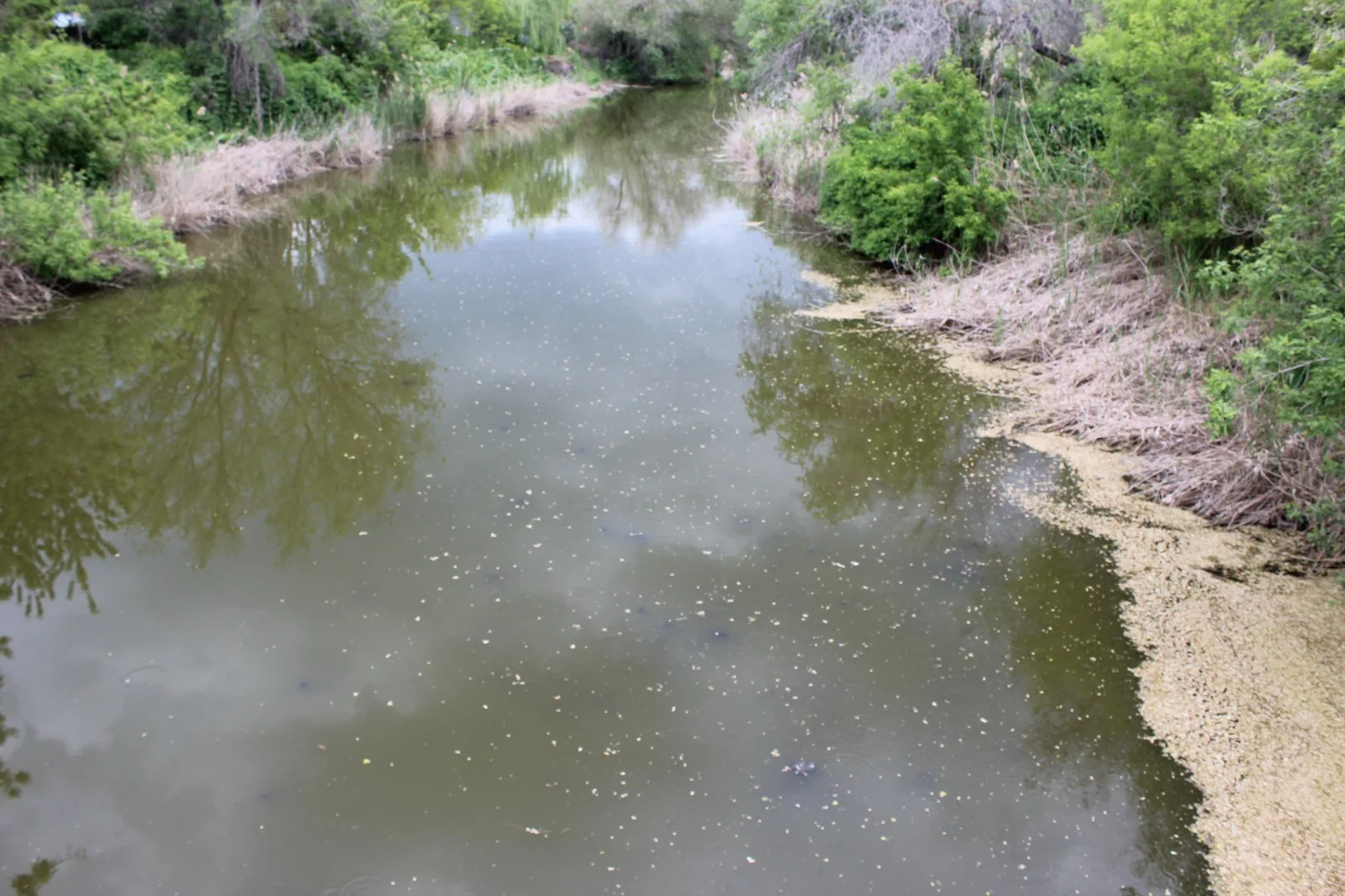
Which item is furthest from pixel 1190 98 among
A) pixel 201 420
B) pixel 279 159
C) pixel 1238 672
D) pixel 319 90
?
pixel 319 90

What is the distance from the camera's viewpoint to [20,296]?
28.6 ft

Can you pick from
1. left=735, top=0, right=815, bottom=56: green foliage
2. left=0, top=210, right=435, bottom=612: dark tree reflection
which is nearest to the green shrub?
left=0, top=210, right=435, bottom=612: dark tree reflection

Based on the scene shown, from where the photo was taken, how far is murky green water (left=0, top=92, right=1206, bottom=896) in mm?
3693

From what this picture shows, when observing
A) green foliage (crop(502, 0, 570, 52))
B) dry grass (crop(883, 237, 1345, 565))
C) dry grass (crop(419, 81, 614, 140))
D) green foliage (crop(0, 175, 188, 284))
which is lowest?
dry grass (crop(883, 237, 1345, 565))

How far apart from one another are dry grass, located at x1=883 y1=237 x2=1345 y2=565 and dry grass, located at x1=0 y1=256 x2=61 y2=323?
789cm

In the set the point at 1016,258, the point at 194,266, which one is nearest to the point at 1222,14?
the point at 1016,258

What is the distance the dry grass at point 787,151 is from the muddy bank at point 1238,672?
25.5 feet

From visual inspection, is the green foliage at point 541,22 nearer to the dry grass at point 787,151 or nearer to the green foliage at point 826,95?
the dry grass at point 787,151

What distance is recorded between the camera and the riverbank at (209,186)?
878 centimetres

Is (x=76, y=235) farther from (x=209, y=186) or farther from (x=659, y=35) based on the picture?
(x=659, y=35)

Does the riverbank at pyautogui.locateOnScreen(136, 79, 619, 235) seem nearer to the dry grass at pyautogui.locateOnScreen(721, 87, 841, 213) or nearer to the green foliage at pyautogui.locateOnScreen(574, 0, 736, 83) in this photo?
the dry grass at pyautogui.locateOnScreen(721, 87, 841, 213)

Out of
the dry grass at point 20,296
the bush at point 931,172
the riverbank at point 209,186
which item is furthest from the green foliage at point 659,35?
the dry grass at point 20,296

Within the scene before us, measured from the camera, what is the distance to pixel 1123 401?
6852 mm

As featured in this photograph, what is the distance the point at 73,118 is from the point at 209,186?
7.85 ft
